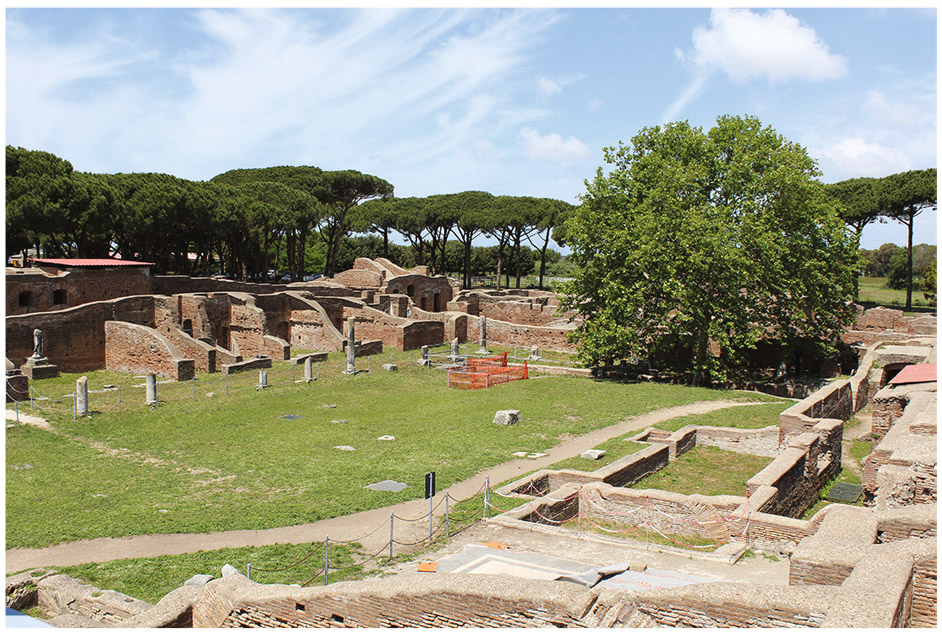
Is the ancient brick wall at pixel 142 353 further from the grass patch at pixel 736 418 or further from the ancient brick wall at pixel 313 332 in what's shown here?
the grass patch at pixel 736 418

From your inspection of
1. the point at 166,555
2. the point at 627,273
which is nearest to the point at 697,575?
the point at 166,555

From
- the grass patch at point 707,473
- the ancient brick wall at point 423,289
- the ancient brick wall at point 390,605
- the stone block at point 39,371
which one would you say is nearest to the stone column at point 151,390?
the stone block at point 39,371

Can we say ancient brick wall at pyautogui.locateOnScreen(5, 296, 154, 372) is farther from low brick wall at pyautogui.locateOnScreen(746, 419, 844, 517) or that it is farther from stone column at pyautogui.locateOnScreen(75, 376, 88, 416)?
low brick wall at pyautogui.locateOnScreen(746, 419, 844, 517)

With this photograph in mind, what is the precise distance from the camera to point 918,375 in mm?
19688

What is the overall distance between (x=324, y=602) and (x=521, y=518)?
17.7 feet

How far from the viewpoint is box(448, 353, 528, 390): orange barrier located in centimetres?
2698

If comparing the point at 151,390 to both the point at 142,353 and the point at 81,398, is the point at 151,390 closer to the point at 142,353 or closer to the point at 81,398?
the point at 81,398

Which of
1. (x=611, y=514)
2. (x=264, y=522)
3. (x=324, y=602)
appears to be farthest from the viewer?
(x=611, y=514)

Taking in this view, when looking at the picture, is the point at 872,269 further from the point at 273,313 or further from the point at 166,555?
the point at 166,555

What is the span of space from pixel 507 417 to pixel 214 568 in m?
10.6

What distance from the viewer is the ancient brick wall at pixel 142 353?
27562 mm

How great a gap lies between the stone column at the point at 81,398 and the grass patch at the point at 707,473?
15.1 m

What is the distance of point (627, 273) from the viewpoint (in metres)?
26.6

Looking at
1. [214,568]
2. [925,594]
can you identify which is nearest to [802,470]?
[925,594]
